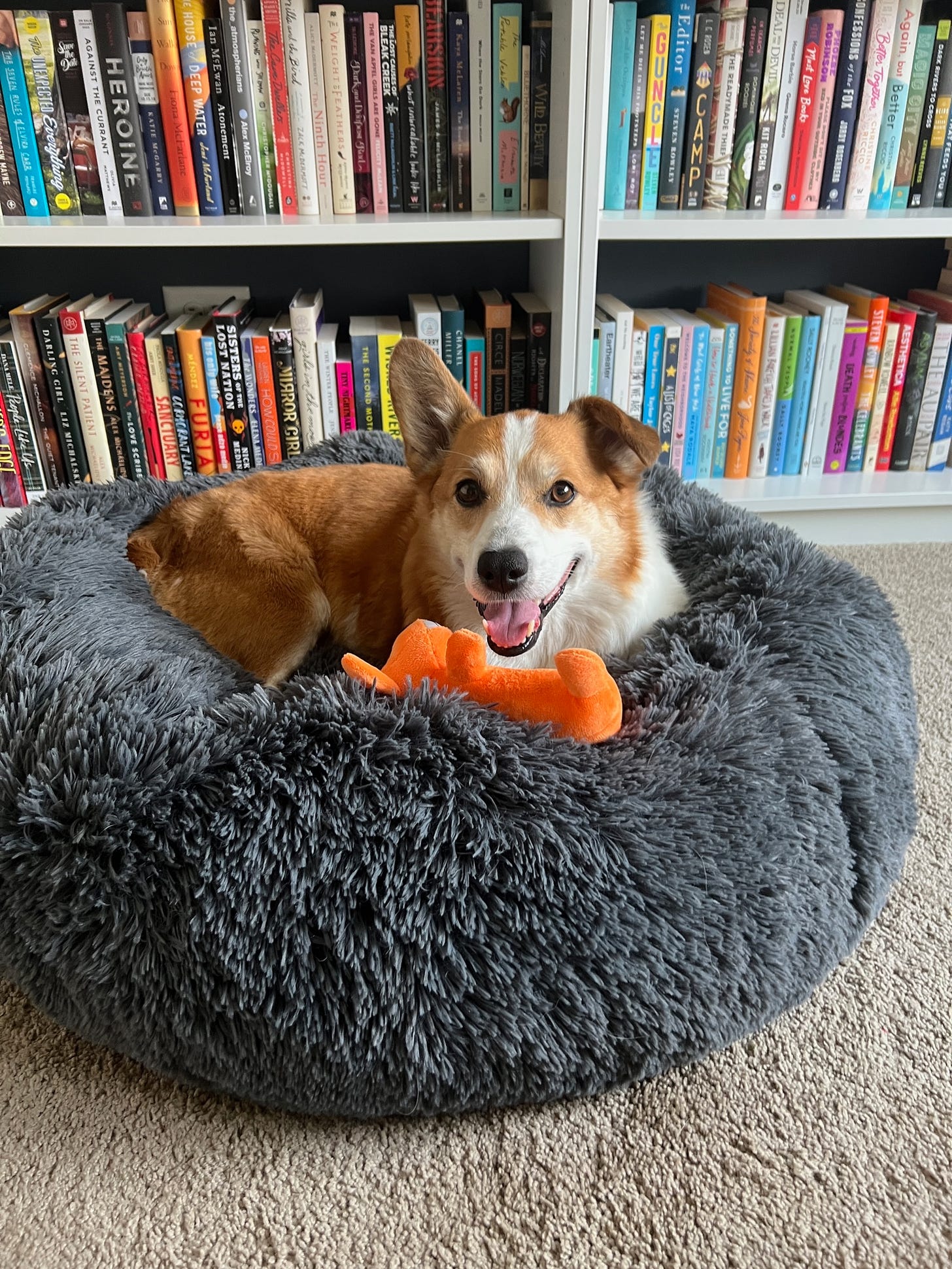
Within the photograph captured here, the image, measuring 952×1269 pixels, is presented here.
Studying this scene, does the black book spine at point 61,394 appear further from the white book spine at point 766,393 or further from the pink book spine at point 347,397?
the white book spine at point 766,393

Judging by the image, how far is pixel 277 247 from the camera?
2080 mm

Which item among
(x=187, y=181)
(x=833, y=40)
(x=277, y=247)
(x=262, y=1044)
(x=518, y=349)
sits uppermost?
(x=833, y=40)

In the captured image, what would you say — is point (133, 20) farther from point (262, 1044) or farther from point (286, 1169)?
point (286, 1169)

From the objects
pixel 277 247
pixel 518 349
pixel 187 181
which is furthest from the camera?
pixel 277 247

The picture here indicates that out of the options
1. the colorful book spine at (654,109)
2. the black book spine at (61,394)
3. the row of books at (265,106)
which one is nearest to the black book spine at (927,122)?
the colorful book spine at (654,109)

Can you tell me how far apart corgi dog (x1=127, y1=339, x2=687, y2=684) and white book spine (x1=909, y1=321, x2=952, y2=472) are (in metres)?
0.93

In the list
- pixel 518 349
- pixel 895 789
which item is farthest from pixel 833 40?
pixel 895 789

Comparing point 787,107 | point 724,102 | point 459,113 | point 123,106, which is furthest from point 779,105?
point 123,106

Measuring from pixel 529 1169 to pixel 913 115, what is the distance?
82.9 inches

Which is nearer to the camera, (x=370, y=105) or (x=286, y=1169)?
(x=286, y=1169)

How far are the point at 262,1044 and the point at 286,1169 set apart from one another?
4.8 inches

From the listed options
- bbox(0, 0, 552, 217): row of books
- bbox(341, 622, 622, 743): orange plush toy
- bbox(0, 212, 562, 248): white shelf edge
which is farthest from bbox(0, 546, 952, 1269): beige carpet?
bbox(0, 0, 552, 217): row of books

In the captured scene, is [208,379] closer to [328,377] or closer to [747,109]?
[328,377]

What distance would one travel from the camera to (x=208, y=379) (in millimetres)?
1900
